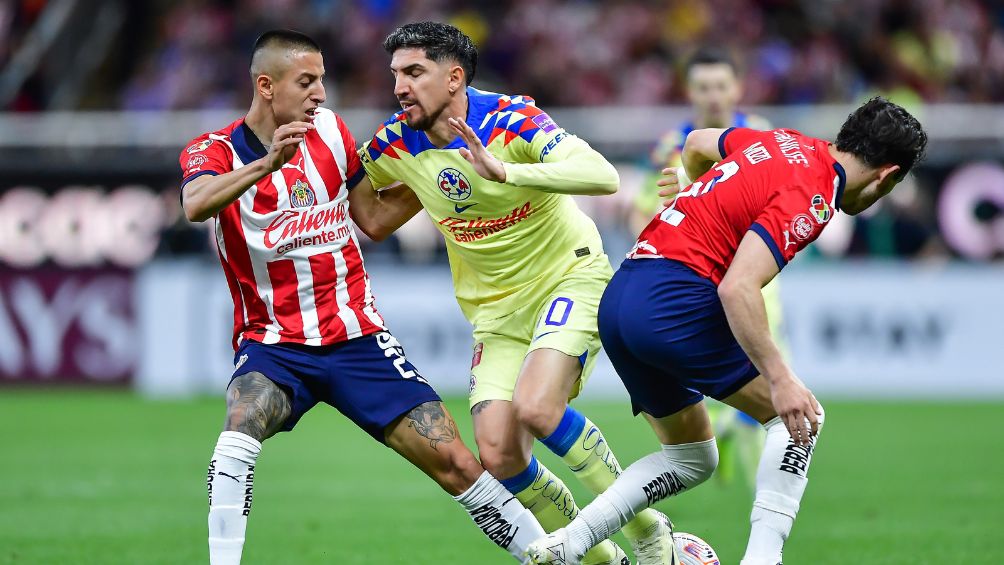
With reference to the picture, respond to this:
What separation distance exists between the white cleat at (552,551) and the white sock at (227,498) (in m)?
1.18

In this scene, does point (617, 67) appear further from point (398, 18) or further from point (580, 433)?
point (580, 433)

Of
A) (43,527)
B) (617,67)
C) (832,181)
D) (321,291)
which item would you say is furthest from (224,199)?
(617,67)

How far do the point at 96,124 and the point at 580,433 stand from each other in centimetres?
1287

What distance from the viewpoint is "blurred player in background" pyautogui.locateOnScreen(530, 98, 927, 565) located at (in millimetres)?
5223

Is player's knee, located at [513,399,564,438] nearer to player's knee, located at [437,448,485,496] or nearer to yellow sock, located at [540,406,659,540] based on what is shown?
yellow sock, located at [540,406,659,540]

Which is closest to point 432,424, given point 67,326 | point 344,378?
point 344,378

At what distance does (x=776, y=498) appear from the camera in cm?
559

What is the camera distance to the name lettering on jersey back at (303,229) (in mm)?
6062

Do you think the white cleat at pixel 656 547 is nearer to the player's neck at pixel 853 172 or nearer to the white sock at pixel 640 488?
the white sock at pixel 640 488

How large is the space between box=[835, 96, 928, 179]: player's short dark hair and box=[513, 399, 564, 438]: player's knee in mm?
1661

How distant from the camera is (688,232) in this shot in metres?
5.66

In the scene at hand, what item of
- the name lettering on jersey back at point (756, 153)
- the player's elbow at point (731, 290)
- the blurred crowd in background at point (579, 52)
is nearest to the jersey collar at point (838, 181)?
the name lettering on jersey back at point (756, 153)

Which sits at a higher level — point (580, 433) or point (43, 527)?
point (580, 433)

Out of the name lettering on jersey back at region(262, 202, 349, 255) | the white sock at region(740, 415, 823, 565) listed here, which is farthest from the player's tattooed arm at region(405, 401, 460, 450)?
the white sock at region(740, 415, 823, 565)
